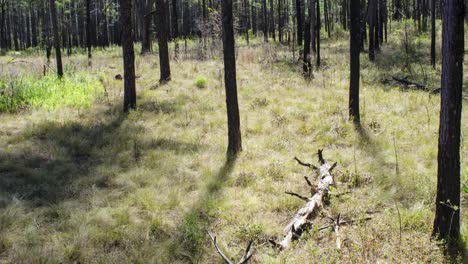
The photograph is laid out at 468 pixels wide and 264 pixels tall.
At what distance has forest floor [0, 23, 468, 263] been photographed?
15.9ft

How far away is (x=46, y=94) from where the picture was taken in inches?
450

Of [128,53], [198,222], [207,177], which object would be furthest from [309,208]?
[128,53]

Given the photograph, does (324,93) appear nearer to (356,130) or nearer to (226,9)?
(356,130)

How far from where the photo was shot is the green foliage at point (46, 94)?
1060 centimetres

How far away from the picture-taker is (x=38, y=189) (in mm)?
6379

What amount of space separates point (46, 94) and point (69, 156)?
4380 mm

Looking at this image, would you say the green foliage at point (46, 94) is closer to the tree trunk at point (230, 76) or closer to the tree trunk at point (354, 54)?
the tree trunk at point (230, 76)

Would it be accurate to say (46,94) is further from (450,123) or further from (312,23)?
(312,23)

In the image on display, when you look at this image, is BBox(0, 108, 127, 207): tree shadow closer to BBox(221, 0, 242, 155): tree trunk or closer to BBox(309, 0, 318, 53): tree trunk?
BBox(221, 0, 242, 155): tree trunk

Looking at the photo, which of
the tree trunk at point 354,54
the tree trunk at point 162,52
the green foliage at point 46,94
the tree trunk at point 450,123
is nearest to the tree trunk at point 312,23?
the tree trunk at point 162,52

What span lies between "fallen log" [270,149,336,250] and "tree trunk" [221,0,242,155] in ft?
4.53

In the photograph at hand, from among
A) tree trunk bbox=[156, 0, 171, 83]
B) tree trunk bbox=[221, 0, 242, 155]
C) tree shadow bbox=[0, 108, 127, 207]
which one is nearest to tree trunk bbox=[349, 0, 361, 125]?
tree trunk bbox=[221, 0, 242, 155]

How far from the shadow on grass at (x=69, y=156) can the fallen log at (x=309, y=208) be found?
276 cm

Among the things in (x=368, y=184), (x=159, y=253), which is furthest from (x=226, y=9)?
(x=159, y=253)
